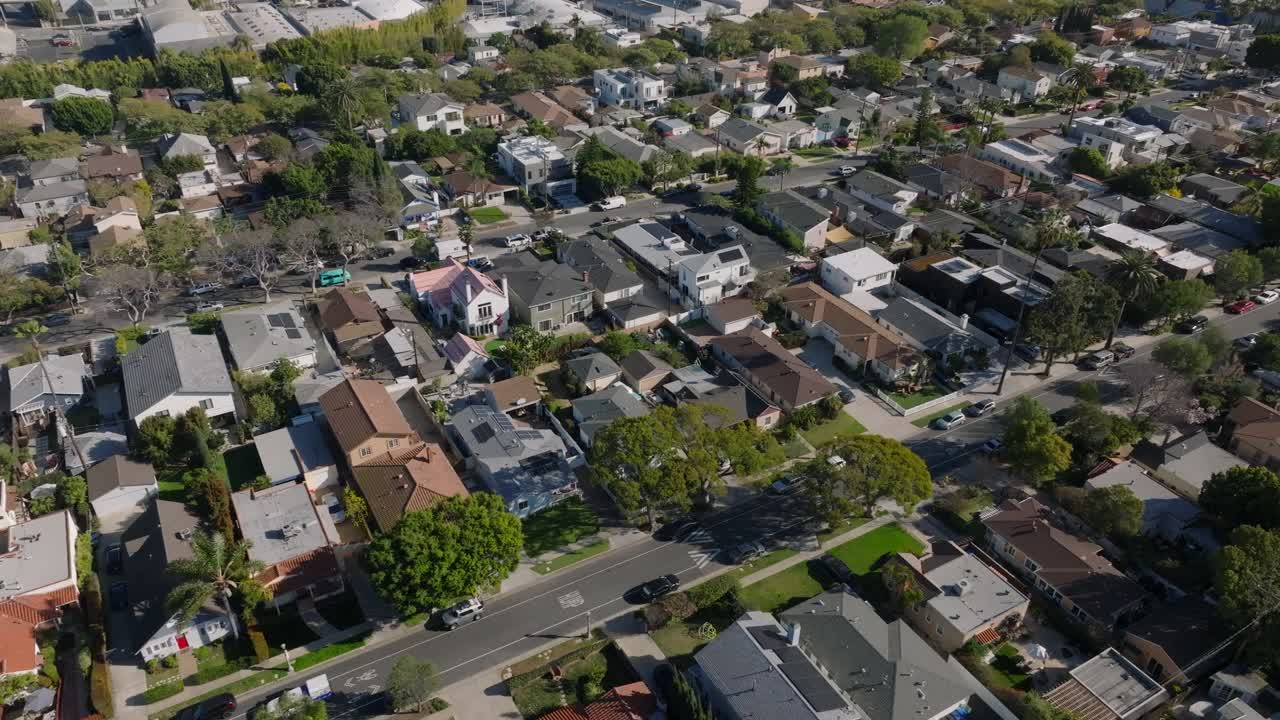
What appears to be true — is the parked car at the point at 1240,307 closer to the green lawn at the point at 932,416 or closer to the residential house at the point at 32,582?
the green lawn at the point at 932,416

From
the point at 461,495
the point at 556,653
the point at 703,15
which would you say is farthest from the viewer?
the point at 703,15

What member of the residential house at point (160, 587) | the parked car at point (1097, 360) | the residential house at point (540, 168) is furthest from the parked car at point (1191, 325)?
the residential house at point (160, 587)

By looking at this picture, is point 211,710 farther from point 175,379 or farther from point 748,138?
point 748,138

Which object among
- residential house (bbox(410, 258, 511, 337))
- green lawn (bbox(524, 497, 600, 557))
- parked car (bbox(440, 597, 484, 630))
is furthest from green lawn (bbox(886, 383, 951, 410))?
parked car (bbox(440, 597, 484, 630))

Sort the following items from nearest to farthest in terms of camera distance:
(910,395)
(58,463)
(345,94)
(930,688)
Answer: (930,688)
(58,463)
(910,395)
(345,94)

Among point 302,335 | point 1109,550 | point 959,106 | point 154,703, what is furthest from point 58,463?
point 959,106

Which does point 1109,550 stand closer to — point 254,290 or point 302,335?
point 302,335
